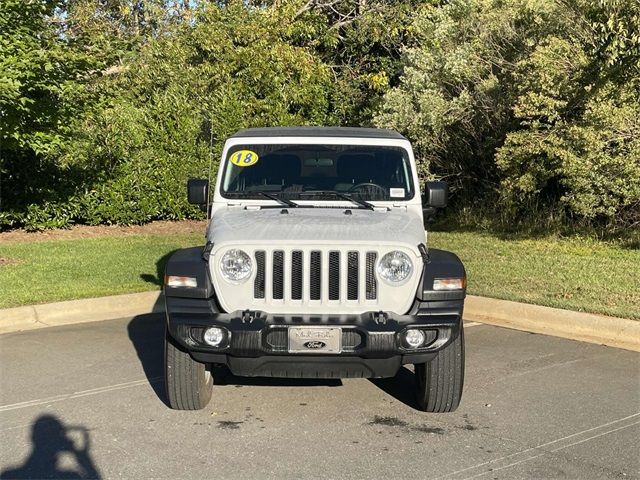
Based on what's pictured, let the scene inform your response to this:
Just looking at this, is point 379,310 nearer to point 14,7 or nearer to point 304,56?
point 14,7

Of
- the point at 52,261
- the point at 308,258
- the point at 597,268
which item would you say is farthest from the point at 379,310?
the point at 52,261

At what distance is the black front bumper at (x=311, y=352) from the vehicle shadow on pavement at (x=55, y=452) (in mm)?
856

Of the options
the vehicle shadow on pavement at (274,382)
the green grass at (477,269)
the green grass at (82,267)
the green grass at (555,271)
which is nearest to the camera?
the vehicle shadow on pavement at (274,382)

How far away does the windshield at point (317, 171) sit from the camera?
5.92 metres

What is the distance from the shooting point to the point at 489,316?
8.36 meters

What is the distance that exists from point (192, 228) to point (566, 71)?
309 inches

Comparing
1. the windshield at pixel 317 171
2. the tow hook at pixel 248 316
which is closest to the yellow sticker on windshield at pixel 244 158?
the windshield at pixel 317 171

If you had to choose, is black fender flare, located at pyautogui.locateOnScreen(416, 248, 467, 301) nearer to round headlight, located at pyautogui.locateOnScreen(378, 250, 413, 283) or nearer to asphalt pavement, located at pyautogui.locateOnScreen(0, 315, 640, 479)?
round headlight, located at pyautogui.locateOnScreen(378, 250, 413, 283)

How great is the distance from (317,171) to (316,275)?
1535mm

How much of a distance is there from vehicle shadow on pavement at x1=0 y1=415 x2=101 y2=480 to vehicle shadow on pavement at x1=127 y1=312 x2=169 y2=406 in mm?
733

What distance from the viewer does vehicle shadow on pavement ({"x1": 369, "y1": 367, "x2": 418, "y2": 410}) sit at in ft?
17.8

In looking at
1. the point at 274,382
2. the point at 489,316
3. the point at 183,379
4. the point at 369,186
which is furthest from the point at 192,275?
the point at 489,316

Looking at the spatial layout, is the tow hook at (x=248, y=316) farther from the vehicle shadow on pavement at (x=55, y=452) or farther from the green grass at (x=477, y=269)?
the green grass at (x=477, y=269)

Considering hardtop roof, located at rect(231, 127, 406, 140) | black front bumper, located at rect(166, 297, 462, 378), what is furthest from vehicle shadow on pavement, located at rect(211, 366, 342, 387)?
hardtop roof, located at rect(231, 127, 406, 140)
